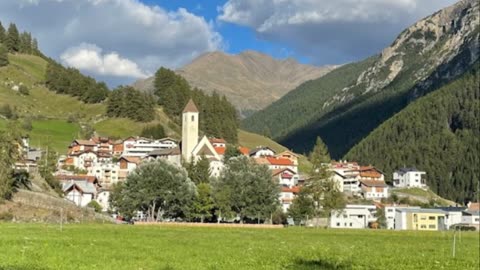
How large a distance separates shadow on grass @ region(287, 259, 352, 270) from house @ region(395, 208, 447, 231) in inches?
5261

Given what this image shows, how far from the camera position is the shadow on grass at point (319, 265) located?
26.1 meters

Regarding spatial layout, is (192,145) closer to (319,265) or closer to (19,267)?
(319,265)

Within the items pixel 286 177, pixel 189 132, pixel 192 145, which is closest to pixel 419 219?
pixel 286 177

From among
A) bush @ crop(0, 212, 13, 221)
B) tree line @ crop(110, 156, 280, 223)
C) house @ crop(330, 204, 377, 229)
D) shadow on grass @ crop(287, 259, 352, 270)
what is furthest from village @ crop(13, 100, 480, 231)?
shadow on grass @ crop(287, 259, 352, 270)

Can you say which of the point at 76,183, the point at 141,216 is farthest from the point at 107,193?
the point at 141,216

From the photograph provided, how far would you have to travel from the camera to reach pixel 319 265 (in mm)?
27562

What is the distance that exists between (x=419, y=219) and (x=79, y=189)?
8384 cm

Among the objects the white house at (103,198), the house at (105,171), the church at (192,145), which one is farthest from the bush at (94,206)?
the house at (105,171)

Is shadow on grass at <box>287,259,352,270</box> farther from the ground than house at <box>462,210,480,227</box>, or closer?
closer

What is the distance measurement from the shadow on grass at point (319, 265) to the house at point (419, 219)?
438ft

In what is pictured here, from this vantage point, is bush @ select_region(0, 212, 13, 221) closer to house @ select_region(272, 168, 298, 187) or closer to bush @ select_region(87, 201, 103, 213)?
bush @ select_region(87, 201, 103, 213)

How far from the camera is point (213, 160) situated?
Result: 17388 cm

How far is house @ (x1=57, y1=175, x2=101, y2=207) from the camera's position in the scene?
15062 centimetres

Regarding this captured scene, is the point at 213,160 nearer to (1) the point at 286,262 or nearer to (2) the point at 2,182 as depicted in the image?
(2) the point at 2,182
